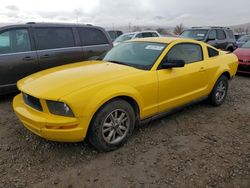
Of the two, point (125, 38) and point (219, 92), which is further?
point (125, 38)

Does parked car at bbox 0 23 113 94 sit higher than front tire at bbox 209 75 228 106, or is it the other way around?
A: parked car at bbox 0 23 113 94

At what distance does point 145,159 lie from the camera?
131 inches

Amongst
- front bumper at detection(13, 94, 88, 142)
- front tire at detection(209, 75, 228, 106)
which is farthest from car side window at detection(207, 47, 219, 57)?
front bumper at detection(13, 94, 88, 142)

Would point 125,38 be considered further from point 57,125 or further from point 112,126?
point 57,125

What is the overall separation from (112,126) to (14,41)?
3267 mm

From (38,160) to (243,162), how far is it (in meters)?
2.64

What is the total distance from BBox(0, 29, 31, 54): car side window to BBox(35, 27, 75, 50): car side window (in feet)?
0.85

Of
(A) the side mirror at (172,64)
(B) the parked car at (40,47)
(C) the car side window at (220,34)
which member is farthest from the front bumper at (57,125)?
(C) the car side window at (220,34)

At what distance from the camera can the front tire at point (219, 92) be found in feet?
17.0

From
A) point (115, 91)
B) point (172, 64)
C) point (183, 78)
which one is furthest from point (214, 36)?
point (115, 91)

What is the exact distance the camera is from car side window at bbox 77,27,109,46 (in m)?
6.42

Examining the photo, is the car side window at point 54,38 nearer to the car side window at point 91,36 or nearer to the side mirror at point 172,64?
the car side window at point 91,36

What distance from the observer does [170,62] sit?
3.97 metres

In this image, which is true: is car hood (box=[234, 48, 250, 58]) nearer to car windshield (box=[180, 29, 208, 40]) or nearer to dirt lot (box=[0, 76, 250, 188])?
car windshield (box=[180, 29, 208, 40])
